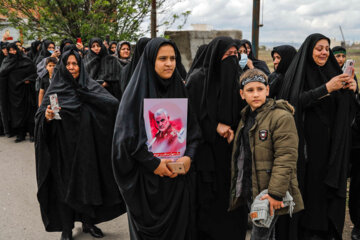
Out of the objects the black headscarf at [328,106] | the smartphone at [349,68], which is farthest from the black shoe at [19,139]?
the smartphone at [349,68]

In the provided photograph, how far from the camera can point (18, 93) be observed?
8.56 meters

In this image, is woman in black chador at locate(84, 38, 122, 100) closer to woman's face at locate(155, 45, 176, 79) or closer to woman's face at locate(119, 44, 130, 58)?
woman's face at locate(119, 44, 130, 58)

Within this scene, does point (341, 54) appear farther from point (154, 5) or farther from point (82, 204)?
point (154, 5)

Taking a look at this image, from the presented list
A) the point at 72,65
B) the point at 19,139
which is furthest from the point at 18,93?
the point at 72,65

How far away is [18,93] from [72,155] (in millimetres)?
5829

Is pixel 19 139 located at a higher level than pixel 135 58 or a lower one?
lower

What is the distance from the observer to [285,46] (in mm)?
4004

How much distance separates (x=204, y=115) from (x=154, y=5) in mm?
7614

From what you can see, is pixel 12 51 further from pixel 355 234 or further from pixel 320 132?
pixel 355 234

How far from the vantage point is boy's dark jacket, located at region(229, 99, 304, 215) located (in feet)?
8.16

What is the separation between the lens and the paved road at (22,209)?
390cm

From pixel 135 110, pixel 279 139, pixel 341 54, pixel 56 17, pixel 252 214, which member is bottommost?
pixel 252 214

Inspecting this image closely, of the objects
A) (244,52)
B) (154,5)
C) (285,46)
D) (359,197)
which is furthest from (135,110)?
(154,5)

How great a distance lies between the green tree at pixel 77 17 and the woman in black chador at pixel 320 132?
7426mm
